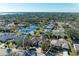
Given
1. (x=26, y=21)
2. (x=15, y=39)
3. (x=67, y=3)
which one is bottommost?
(x=15, y=39)

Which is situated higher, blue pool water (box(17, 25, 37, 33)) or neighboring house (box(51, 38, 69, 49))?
blue pool water (box(17, 25, 37, 33))

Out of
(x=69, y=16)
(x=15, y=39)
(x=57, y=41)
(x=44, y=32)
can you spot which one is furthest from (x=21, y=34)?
(x=69, y=16)

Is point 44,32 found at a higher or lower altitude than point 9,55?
higher

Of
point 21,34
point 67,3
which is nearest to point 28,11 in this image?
point 21,34

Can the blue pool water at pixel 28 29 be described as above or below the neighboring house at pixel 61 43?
above

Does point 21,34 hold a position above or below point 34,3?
below

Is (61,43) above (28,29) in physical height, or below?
below

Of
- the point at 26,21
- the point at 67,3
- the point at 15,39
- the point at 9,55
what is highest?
the point at 67,3

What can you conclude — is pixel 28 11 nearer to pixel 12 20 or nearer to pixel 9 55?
Result: pixel 12 20

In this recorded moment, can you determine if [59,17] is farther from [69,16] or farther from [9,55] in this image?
[9,55]
